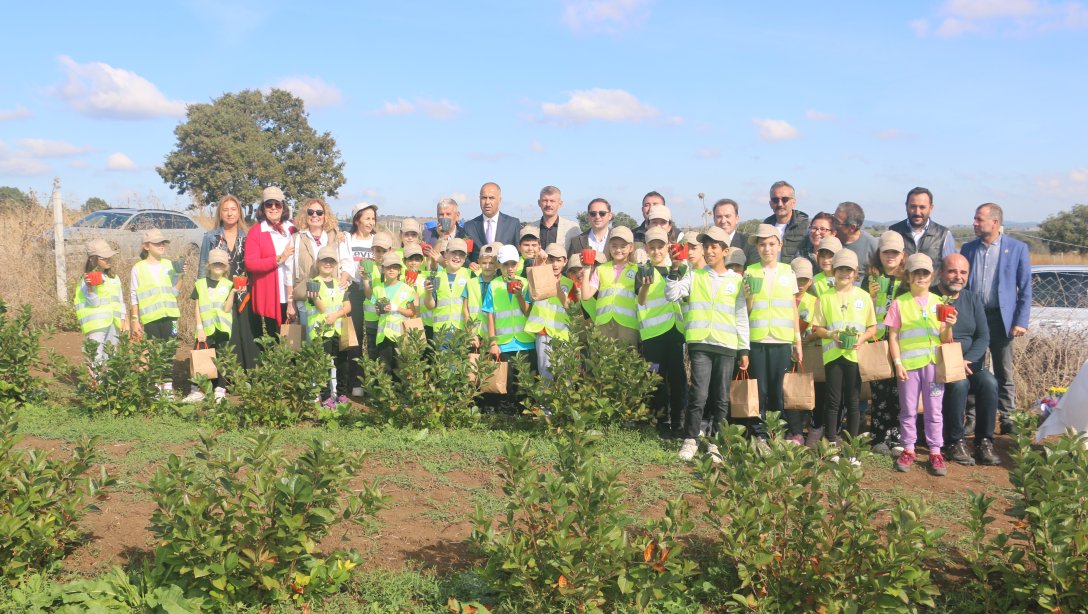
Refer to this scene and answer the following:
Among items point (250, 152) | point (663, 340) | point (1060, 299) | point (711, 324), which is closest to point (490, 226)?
point (663, 340)

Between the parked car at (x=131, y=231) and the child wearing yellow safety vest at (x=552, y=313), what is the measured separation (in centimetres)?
780

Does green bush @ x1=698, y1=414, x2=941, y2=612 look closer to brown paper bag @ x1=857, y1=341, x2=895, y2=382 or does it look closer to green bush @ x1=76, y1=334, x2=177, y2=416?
brown paper bag @ x1=857, y1=341, x2=895, y2=382

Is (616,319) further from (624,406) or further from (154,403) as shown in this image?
(154,403)

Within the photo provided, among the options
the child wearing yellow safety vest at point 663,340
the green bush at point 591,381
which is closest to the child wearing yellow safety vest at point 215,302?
the green bush at point 591,381

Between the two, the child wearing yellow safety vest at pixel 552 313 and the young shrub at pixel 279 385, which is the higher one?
the child wearing yellow safety vest at pixel 552 313

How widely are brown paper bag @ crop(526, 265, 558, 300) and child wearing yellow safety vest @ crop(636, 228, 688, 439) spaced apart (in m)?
0.74

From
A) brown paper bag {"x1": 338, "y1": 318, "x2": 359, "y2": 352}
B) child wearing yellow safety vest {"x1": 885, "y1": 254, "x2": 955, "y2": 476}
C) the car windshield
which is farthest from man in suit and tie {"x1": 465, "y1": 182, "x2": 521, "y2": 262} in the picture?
the car windshield

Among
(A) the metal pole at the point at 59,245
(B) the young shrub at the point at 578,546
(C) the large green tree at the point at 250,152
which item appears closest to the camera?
(B) the young shrub at the point at 578,546

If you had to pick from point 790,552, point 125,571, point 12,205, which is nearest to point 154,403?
point 125,571

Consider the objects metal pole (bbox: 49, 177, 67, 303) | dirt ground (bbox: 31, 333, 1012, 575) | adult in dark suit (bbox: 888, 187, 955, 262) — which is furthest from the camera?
metal pole (bbox: 49, 177, 67, 303)

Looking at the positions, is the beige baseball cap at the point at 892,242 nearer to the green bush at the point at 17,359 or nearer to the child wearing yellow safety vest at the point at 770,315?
the child wearing yellow safety vest at the point at 770,315

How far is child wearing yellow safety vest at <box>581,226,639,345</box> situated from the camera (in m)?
6.78

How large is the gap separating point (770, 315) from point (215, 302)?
518 centimetres

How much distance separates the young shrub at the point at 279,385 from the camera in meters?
6.60
